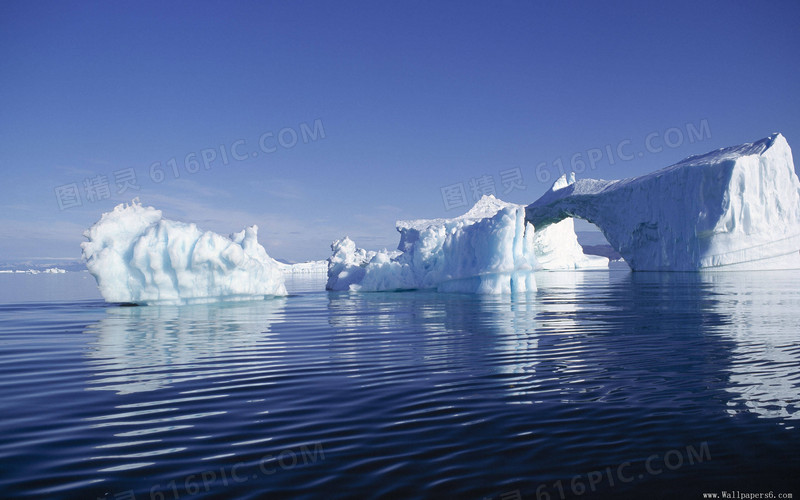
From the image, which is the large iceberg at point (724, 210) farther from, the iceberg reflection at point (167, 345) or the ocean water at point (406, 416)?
the iceberg reflection at point (167, 345)

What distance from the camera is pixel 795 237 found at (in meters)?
43.3

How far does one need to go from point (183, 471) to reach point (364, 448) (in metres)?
1.19

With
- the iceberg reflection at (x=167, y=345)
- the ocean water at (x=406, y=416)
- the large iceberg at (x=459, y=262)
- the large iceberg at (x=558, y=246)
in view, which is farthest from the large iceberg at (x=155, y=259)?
the large iceberg at (x=558, y=246)

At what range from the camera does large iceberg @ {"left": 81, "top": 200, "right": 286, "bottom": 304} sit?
57.8ft

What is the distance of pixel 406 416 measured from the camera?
4621 mm

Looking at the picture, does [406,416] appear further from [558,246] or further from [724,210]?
[558,246]

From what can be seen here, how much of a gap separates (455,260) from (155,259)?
1268cm

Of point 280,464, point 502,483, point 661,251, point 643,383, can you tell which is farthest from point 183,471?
point 661,251

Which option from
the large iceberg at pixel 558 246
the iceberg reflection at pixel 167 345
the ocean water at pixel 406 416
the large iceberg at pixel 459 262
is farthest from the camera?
the large iceberg at pixel 558 246

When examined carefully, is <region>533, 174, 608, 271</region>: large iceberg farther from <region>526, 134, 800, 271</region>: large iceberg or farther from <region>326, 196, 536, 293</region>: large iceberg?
<region>326, 196, 536, 293</region>: large iceberg

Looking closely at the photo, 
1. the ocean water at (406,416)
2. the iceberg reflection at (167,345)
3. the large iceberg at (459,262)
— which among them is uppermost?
the large iceberg at (459,262)

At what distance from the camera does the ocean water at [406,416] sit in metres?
3.28

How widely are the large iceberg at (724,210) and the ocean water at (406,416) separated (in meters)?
35.9

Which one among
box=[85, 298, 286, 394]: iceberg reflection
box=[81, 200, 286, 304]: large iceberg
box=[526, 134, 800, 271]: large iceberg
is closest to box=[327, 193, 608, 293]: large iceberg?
box=[81, 200, 286, 304]: large iceberg
